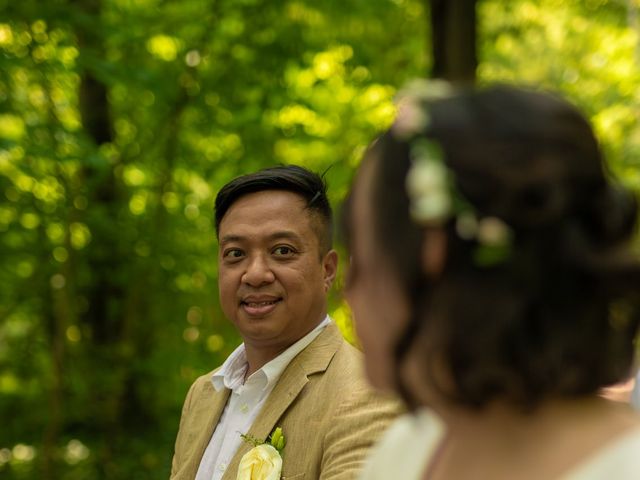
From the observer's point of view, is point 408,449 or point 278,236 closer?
point 408,449

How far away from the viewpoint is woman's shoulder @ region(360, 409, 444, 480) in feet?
5.63

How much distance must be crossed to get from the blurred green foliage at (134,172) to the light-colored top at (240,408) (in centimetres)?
242

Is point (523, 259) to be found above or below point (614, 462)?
above

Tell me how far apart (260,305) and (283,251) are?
0.66ft

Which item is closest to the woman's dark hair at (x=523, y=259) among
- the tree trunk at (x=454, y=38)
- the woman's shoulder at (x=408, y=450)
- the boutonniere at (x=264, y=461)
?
the woman's shoulder at (x=408, y=450)

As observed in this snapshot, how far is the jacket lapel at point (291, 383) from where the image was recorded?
9.91 ft

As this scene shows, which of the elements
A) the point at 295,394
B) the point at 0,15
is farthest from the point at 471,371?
the point at 0,15

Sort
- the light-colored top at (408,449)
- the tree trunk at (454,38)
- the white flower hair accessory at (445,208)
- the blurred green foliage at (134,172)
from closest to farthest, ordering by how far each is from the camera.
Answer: the white flower hair accessory at (445,208) → the light-colored top at (408,449) → the blurred green foliage at (134,172) → the tree trunk at (454,38)

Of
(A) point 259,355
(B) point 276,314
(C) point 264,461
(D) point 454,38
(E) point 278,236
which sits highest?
(D) point 454,38

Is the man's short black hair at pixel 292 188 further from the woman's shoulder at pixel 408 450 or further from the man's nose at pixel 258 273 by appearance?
the woman's shoulder at pixel 408 450

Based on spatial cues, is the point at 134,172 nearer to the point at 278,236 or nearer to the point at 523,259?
the point at 278,236

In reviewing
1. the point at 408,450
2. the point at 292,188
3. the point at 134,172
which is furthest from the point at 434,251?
the point at 134,172

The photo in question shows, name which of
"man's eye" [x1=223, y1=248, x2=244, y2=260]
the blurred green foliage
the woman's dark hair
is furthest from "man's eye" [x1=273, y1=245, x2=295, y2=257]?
the blurred green foliage

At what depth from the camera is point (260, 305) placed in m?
3.18
